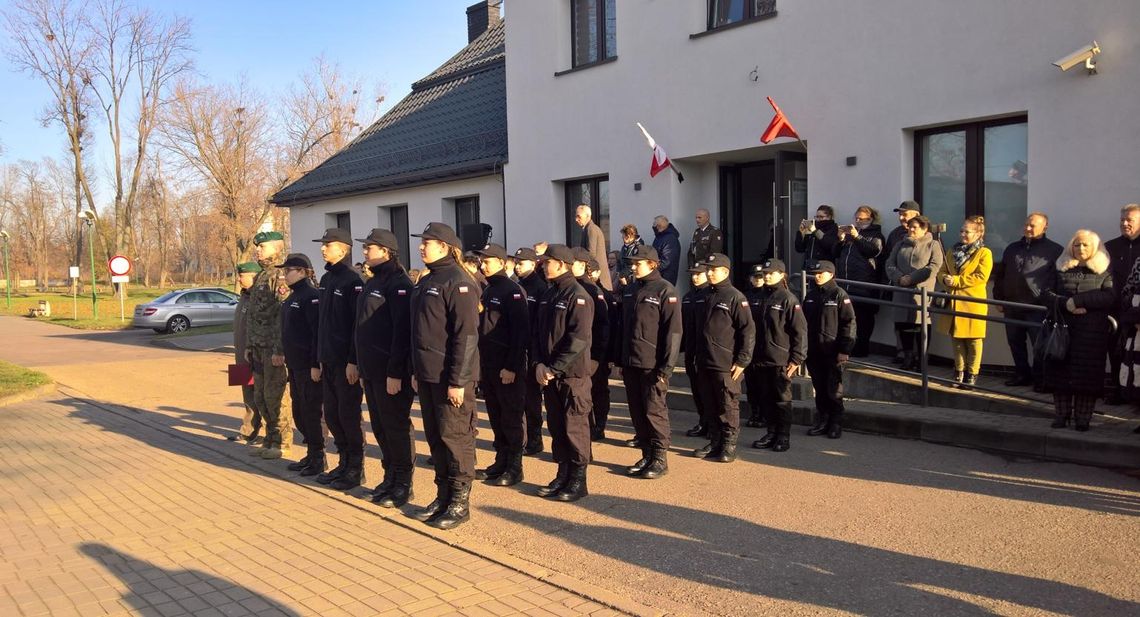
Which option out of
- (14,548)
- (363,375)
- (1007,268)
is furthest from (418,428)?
(1007,268)

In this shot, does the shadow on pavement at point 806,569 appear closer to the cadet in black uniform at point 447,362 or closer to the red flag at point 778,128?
the cadet in black uniform at point 447,362

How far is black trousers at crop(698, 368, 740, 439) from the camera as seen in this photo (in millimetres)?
7371

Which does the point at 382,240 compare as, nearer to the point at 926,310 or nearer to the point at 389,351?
the point at 389,351

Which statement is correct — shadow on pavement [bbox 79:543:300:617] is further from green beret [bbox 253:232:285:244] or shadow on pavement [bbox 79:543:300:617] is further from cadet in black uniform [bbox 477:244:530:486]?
green beret [bbox 253:232:285:244]

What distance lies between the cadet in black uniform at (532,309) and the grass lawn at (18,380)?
31.6 feet

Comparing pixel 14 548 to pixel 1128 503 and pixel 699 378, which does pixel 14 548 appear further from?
pixel 1128 503

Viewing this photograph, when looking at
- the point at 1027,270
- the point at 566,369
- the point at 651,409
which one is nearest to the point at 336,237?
the point at 566,369

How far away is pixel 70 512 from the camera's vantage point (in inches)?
264

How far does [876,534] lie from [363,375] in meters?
3.88

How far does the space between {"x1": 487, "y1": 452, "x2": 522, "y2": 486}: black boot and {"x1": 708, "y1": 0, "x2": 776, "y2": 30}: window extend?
743 centimetres

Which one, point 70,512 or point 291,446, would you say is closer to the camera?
point 70,512

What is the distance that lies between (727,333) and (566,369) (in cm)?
168

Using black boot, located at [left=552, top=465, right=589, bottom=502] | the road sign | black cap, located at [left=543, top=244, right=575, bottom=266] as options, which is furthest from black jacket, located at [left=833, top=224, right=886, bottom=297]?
the road sign

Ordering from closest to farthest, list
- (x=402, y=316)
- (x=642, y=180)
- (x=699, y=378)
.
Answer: (x=402, y=316) < (x=699, y=378) < (x=642, y=180)
